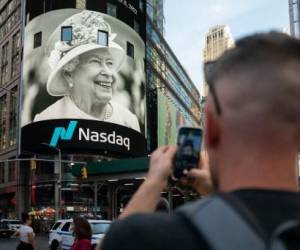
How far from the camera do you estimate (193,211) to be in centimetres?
143

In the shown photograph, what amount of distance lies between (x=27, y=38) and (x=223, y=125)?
66273mm

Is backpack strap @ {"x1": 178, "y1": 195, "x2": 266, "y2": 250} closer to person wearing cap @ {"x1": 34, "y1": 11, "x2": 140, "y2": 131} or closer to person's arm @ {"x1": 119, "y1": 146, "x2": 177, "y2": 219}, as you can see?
person's arm @ {"x1": 119, "y1": 146, "x2": 177, "y2": 219}

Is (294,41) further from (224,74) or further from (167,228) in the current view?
(167,228)

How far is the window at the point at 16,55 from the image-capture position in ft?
240

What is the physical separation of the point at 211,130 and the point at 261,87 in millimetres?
184

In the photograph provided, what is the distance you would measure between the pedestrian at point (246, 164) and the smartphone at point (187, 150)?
27 centimetres

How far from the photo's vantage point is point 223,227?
54.0 inches

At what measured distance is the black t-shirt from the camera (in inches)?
54.8

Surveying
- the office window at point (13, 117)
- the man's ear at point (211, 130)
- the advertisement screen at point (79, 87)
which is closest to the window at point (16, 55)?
the office window at point (13, 117)

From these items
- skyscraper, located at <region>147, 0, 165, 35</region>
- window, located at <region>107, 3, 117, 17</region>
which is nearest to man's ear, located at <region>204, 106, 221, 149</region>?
window, located at <region>107, 3, 117, 17</region>

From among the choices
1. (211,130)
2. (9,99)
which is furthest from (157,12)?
(211,130)

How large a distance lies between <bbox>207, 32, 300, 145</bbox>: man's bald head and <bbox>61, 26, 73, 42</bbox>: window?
6312 cm

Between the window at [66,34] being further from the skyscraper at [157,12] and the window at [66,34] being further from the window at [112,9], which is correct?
the skyscraper at [157,12]

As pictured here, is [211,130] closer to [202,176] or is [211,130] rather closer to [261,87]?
[261,87]
